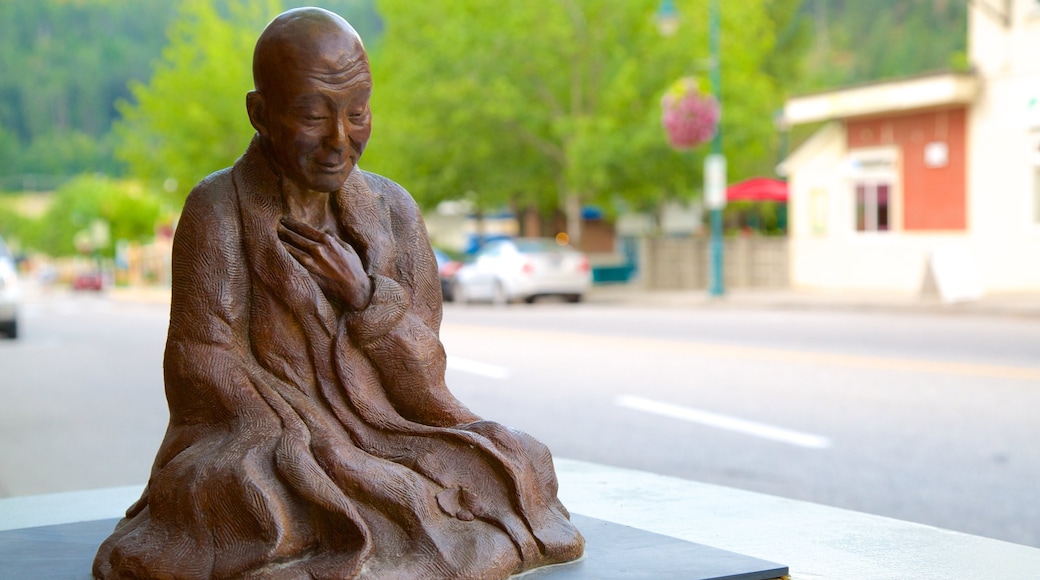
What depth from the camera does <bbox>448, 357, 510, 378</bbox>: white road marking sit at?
1290 cm

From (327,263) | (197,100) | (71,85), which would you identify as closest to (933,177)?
(327,263)

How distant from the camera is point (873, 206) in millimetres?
25312

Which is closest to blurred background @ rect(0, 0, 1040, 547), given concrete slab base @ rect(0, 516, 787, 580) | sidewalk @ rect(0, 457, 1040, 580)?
sidewalk @ rect(0, 457, 1040, 580)

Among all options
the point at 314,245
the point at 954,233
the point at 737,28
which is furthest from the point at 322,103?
the point at 737,28

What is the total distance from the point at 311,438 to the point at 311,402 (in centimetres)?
16

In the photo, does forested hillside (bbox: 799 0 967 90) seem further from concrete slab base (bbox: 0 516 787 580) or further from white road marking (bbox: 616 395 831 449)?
concrete slab base (bbox: 0 516 787 580)

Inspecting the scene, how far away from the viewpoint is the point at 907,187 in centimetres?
2431

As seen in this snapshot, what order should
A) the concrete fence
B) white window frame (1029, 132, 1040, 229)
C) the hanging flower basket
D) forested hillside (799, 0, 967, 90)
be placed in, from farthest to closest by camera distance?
1. forested hillside (799, 0, 967, 90)
2. the concrete fence
3. the hanging flower basket
4. white window frame (1029, 132, 1040, 229)

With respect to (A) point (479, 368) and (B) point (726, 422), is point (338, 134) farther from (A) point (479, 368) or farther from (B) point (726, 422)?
(A) point (479, 368)

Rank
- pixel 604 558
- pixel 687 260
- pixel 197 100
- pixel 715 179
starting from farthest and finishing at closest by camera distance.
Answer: pixel 197 100, pixel 687 260, pixel 715 179, pixel 604 558

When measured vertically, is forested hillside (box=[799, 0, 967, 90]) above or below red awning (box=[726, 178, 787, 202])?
above

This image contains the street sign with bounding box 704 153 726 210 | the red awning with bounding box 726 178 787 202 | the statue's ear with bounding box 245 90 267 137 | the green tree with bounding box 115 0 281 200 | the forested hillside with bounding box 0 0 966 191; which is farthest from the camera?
the forested hillside with bounding box 0 0 966 191

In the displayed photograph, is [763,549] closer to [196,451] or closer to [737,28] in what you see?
[196,451]

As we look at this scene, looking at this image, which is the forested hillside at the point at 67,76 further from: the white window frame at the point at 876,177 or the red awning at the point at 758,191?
the white window frame at the point at 876,177
